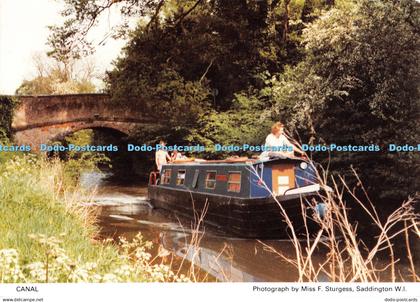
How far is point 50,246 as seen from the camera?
2.74 meters

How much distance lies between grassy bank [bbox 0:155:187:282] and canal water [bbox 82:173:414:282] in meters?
0.29

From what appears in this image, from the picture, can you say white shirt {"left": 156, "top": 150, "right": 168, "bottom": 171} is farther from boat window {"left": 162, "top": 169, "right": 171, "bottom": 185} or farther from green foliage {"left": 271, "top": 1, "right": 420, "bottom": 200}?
green foliage {"left": 271, "top": 1, "right": 420, "bottom": 200}

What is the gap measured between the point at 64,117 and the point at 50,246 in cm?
1499

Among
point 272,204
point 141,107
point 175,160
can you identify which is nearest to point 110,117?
point 141,107

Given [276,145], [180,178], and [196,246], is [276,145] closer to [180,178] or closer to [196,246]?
[180,178]

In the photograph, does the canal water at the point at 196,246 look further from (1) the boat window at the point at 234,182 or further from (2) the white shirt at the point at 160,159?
(2) the white shirt at the point at 160,159

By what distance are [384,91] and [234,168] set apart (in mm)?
2943

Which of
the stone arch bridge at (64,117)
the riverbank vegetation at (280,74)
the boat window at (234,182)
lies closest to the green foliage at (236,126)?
the riverbank vegetation at (280,74)

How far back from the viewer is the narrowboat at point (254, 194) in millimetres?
7180

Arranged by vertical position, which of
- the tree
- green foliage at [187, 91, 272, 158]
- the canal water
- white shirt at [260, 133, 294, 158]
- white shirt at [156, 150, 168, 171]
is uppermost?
the tree

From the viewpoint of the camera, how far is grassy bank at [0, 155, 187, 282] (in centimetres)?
283

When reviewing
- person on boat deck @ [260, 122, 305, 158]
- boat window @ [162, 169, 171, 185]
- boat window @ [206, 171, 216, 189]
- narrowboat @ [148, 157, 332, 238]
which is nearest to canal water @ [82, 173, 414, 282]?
narrowboat @ [148, 157, 332, 238]

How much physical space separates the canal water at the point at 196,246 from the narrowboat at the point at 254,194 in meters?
0.26

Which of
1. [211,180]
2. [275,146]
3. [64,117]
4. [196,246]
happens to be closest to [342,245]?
[275,146]
